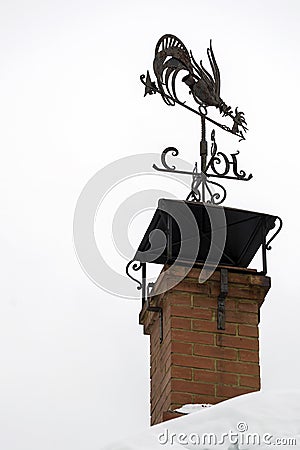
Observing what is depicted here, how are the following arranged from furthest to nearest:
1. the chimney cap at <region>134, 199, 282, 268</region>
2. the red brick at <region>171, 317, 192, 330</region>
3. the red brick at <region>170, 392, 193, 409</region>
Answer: the chimney cap at <region>134, 199, 282, 268</region> < the red brick at <region>171, 317, 192, 330</region> < the red brick at <region>170, 392, 193, 409</region>

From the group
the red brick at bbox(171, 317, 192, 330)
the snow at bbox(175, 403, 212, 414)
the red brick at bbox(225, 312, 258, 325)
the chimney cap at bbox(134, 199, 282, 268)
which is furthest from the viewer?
the chimney cap at bbox(134, 199, 282, 268)

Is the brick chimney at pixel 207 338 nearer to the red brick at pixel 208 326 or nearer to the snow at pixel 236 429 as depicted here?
the red brick at pixel 208 326

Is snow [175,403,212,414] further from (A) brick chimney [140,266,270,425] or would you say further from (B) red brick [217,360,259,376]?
(B) red brick [217,360,259,376]

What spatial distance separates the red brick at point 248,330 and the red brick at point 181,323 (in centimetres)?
34

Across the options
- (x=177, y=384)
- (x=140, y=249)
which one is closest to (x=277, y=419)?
(x=177, y=384)

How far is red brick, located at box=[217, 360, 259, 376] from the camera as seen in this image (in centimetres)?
705

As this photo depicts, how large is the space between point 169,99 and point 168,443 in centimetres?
407

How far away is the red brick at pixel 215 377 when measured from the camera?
6.98m

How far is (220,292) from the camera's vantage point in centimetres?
723

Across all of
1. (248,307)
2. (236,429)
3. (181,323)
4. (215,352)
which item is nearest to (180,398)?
(215,352)

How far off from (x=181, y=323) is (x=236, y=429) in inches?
106

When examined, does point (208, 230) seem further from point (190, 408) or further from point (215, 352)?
point (190, 408)

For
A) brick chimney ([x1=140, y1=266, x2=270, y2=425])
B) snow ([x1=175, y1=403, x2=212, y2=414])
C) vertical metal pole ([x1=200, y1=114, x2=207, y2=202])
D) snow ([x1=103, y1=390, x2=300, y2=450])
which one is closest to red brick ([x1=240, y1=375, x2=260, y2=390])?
brick chimney ([x1=140, y1=266, x2=270, y2=425])

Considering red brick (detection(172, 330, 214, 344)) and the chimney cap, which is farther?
the chimney cap
